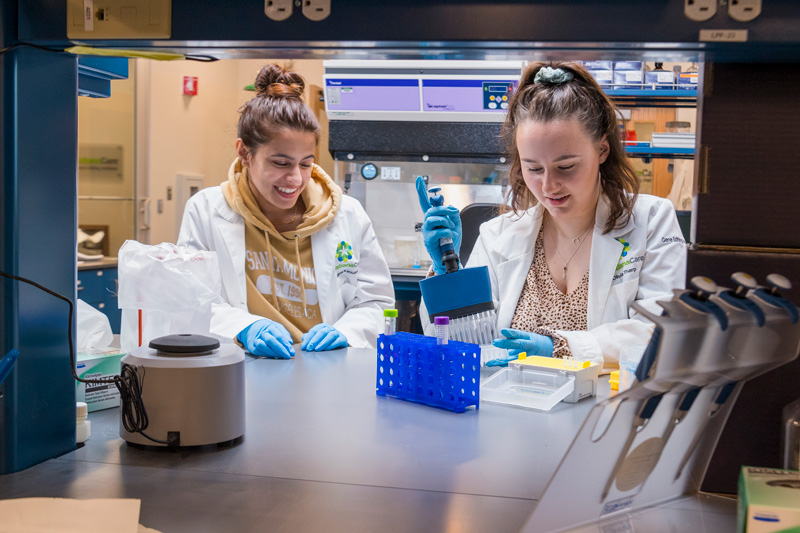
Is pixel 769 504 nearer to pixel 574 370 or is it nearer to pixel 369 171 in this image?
pixel 574 370

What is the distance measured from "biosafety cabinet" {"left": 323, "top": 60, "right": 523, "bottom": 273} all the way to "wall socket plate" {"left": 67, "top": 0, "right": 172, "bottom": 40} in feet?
9.07

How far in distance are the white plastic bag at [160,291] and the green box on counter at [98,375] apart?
122mm

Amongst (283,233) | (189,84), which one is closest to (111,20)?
(283,233)

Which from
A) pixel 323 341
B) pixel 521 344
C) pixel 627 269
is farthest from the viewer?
pixel 627 269

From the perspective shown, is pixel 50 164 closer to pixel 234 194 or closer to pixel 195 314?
pixel 195 314

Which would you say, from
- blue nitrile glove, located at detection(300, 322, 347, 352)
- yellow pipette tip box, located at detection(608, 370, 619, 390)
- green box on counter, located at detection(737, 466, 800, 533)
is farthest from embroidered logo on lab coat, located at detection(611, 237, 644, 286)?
green box on counter, located at detection(737, 466, 800, 533)

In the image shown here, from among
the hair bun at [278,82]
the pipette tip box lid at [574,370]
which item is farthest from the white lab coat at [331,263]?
the pipette tip box lid at [574,370]

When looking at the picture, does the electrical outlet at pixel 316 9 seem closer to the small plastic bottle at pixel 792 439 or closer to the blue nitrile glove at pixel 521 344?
the small plastic bottle at pixel 792 439

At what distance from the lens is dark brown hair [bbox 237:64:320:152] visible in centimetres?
251

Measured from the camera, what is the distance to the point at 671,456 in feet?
2.98

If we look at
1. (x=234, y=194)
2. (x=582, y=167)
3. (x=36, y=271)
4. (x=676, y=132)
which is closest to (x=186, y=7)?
(x=36, y=271)

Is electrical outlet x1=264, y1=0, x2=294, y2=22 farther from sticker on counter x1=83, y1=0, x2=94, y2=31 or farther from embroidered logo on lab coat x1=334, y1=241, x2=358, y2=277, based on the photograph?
embroidered logo on lab coat x1=334, y1=241, x2=358, y2=277

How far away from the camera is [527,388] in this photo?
4.87 ft

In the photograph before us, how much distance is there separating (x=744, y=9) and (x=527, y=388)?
2.70ft
